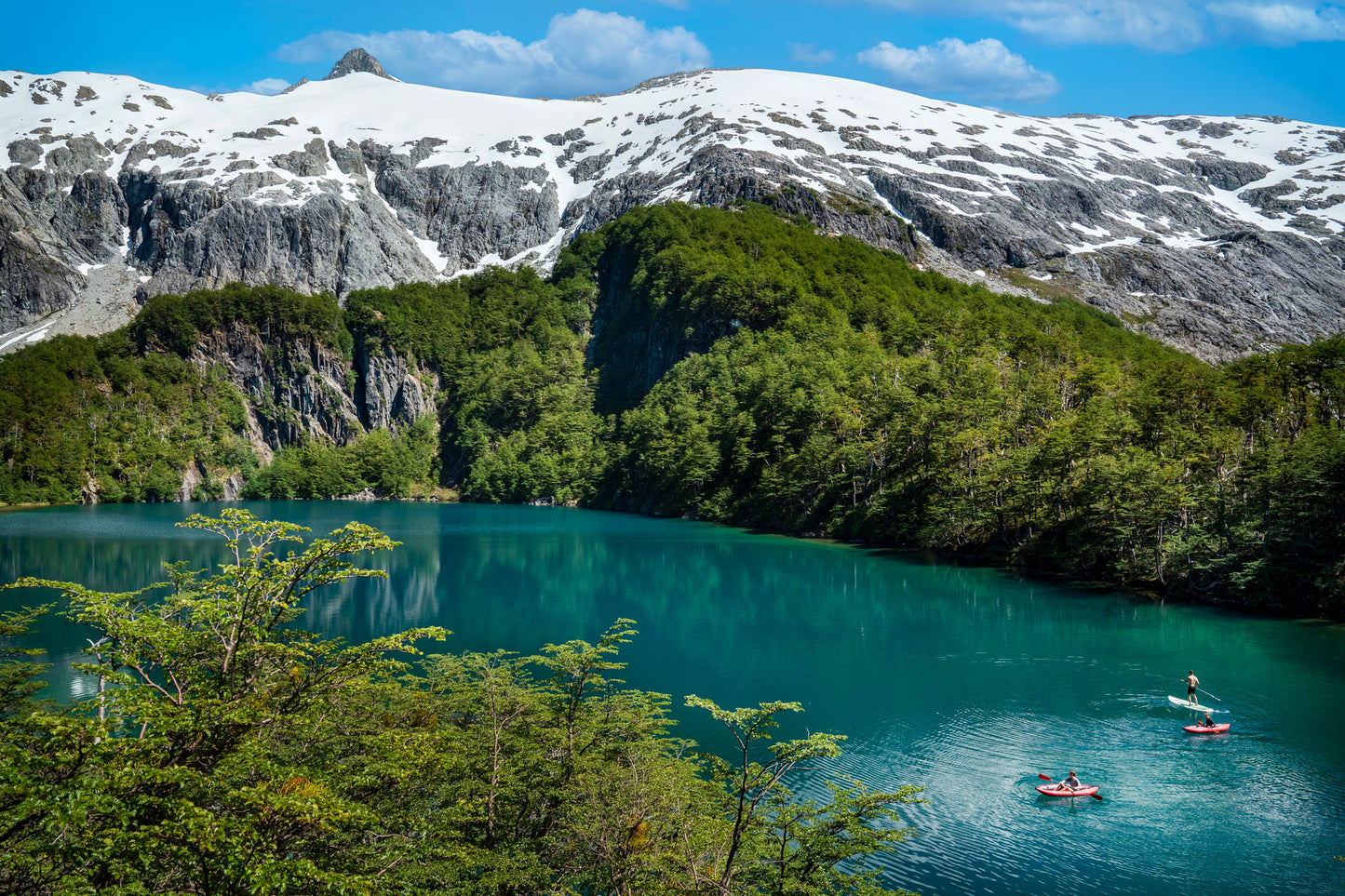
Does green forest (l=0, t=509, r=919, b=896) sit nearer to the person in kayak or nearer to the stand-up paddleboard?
the person in kayak

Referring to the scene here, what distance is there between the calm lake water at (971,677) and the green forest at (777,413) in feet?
17.1

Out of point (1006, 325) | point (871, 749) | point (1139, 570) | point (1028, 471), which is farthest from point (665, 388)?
point (871, 749)

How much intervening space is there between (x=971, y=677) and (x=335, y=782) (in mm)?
23527

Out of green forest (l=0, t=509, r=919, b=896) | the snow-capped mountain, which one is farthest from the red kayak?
the snow-capped mountain

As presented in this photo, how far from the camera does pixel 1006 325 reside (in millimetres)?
87312

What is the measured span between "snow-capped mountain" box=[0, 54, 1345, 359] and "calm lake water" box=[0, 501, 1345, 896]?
310ft

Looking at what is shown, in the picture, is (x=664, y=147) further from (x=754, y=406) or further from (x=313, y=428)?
(x=754, y=406)

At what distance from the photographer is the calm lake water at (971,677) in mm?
17062

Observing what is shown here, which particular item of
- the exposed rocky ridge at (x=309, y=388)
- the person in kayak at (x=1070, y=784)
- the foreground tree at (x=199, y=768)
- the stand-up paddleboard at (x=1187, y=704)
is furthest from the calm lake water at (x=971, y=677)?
the exposed rocky ridge at (x=309, y=388)

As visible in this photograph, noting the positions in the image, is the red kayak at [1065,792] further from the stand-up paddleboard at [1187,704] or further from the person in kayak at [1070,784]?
the stand-up paddleboard at [1187,704]

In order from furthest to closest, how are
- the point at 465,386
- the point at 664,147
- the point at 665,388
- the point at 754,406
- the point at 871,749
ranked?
1. the point at 664,147
2. the point at 465,386
3. the point at 665,388
4. the point at 754,406
5. the point at 871,749

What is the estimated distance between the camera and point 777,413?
80562mm

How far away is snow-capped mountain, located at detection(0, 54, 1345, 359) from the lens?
13638cm

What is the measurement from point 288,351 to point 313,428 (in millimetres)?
13611
